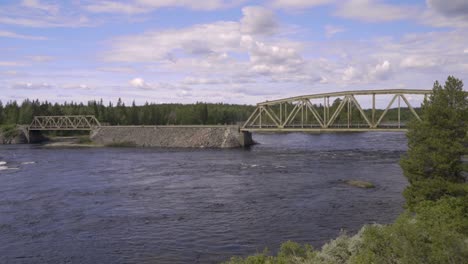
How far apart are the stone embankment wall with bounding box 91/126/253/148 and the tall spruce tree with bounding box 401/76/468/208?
68.3 meters

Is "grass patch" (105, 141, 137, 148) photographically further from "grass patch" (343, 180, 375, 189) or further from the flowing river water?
"grass patch" (343, 180, 375, 189)

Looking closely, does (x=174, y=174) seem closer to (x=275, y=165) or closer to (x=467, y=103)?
(x=275, y=165)

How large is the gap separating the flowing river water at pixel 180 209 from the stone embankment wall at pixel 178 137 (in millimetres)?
35030

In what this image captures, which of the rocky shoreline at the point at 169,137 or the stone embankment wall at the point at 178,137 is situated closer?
the stone embankment wall at the point at 178,137

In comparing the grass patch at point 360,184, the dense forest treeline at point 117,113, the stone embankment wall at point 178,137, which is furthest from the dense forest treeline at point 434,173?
the dense forest treeline at point 117,113

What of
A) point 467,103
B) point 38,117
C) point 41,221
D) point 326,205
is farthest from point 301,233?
point 38,117

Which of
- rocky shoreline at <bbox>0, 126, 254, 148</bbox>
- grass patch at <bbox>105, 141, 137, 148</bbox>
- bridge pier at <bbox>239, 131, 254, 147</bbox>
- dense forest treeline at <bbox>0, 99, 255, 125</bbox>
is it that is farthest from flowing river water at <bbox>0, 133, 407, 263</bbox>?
dense forest treeline at <bbox>0, 99, 255, 125</bbox>

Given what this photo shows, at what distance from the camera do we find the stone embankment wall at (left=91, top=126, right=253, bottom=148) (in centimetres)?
9606

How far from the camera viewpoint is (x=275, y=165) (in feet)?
199

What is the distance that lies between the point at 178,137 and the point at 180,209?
219 feet

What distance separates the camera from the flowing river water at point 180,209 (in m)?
24.7

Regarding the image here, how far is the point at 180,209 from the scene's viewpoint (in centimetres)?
3394

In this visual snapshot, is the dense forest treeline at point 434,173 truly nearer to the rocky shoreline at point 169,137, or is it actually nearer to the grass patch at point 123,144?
the rocky shoreline at point 169,137

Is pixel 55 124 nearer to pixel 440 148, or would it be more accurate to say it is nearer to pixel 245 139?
pixel 245 139
